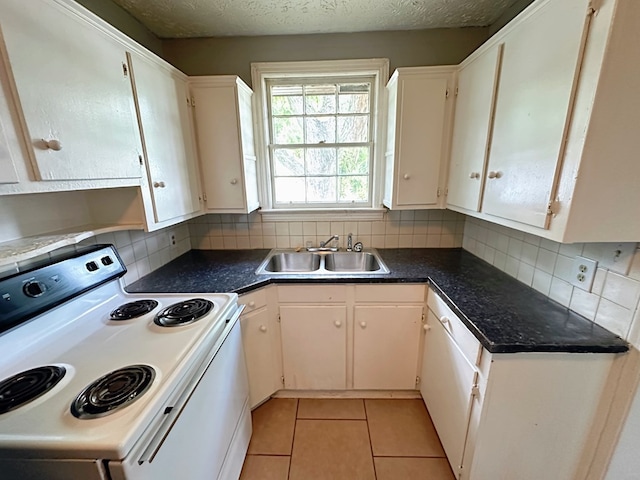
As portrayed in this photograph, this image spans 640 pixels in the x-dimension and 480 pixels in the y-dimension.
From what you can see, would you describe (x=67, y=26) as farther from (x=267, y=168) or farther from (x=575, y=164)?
(x=575, y=164)

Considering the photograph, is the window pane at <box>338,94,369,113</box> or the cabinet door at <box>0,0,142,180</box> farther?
the window pane at <box>338,94,369,113</box>

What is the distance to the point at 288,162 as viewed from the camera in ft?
7.04

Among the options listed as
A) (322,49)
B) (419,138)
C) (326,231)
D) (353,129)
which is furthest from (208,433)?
(322,49)

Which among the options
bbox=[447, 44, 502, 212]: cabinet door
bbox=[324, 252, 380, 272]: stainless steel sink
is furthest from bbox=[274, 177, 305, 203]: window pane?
bbox=[447, 44, 502, 212]: cabinet door

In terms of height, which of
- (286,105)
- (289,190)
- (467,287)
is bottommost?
(467,287)

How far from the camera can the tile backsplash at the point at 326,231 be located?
2113mm

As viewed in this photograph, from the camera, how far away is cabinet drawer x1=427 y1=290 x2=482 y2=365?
43.9 inches

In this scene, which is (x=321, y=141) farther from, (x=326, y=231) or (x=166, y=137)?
(x=166, y=137)

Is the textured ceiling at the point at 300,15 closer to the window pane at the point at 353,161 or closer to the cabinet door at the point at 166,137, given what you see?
the cabinet door at the point at 166,137

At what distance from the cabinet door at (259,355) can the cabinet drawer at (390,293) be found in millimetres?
601

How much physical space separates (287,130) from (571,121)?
1.69 metres

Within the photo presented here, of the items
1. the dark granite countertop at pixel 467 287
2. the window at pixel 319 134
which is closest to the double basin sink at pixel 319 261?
the dark granite countertop at pixel 467 287

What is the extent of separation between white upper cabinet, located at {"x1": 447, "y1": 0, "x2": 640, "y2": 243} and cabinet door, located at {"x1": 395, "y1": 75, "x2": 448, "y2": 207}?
437 millimetres

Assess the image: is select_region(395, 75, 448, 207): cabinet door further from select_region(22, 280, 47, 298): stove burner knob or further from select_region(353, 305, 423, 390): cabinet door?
select_region(22, 280, 47, 298): stove burner knob
